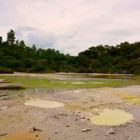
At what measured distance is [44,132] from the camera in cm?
1313

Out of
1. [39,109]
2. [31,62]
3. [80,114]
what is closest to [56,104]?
[39,109]

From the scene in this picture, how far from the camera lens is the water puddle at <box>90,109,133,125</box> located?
15.2 meters

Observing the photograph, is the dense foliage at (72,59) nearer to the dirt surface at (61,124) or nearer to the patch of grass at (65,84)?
the patch of grass at (65,84)

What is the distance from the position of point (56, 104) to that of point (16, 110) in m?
3.41

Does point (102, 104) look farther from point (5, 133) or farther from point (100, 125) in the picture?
point (5, 133)

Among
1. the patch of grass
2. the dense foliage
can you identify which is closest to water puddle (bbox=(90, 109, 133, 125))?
the patch of grass

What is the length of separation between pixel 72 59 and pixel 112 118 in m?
107

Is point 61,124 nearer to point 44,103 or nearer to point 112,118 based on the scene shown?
point 112,118

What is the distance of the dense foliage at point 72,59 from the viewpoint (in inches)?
3989

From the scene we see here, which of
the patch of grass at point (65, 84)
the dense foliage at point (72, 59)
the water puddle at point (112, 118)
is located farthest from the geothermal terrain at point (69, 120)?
the dense foliage at point (72, 59)

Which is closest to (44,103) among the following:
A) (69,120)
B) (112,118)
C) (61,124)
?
(69,120)

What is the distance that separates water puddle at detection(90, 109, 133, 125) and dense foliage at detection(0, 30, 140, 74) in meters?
75.1

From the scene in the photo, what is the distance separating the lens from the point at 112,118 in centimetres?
1612

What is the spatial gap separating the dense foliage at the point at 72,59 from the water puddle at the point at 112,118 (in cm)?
7513
